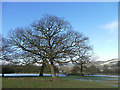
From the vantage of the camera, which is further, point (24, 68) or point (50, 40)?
point (50, 40)

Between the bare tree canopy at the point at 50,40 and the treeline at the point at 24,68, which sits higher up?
the bare tree canopy at the point at 50,40

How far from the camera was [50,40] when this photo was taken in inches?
362

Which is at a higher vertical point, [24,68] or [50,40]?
[50,40]

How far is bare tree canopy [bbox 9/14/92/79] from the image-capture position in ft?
27.3

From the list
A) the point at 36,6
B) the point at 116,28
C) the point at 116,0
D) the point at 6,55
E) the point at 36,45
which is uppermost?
the point at 36,6

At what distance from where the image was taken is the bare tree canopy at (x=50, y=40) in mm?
8328

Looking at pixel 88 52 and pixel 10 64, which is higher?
pixel 88 52

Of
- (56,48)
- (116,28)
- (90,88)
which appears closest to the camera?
(90,88)

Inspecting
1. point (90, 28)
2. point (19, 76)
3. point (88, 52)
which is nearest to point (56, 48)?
point (88, 52)

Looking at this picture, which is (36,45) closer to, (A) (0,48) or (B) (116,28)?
(A) (0,48)

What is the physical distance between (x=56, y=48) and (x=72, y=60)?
148cm

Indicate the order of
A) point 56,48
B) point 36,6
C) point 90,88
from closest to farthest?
point 90,88 → point 36,6 → point 56,48

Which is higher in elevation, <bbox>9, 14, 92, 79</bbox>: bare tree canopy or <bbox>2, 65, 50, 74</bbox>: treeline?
<bbox>9, 14, 92, 79</bbox>: bare tree canopy

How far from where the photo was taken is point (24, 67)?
8352 millimetres
